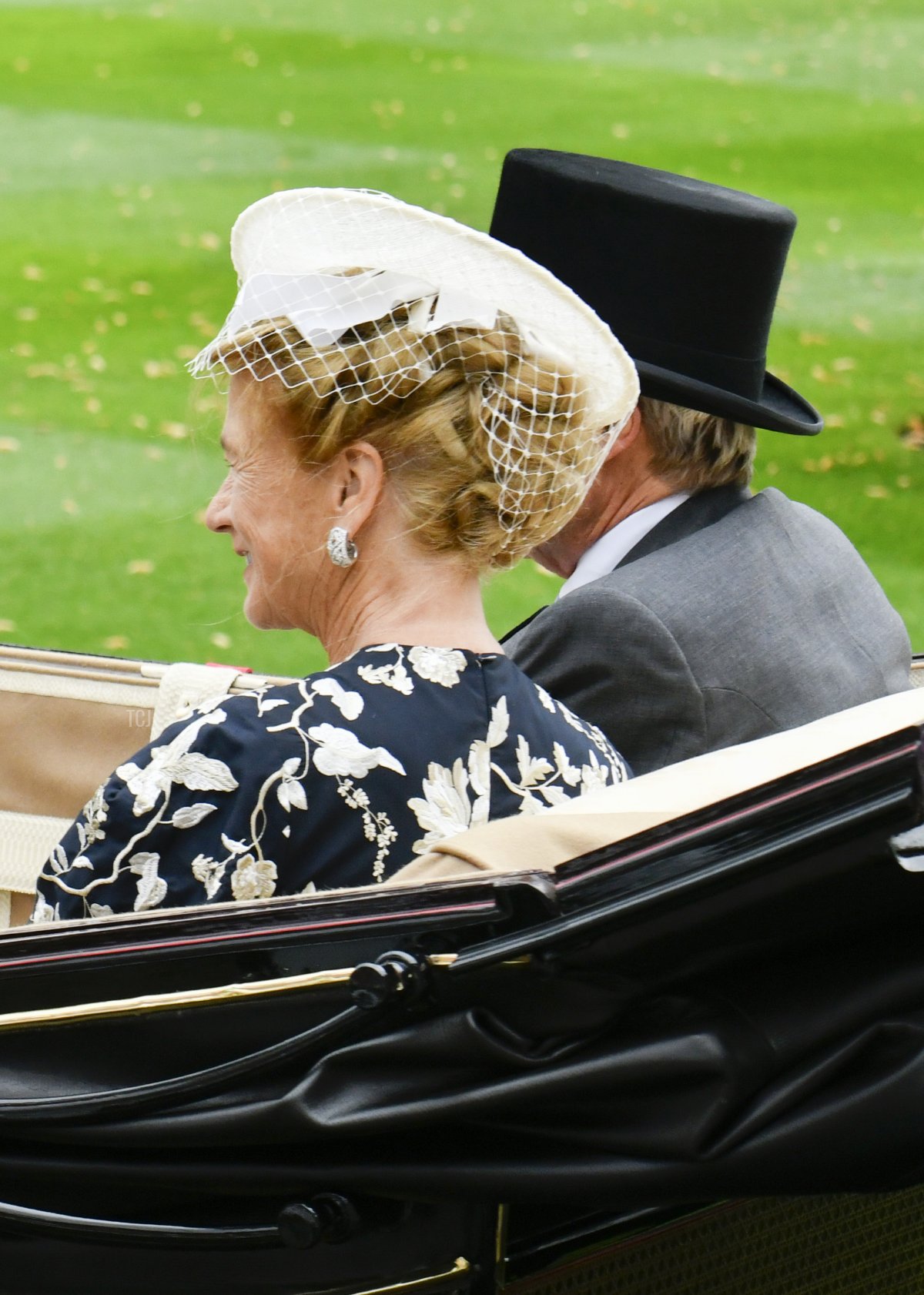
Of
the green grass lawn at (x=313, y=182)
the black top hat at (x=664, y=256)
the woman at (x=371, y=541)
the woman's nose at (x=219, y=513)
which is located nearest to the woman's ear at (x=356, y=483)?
the woman at (x=371, y=541)

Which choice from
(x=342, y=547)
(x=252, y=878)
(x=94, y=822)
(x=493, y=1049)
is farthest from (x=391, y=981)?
(x=342, y=547)

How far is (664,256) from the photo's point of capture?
2883mm

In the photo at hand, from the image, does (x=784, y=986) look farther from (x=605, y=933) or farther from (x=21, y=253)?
(x=21, y=253)

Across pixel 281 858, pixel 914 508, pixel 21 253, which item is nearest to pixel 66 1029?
pixel 281 858

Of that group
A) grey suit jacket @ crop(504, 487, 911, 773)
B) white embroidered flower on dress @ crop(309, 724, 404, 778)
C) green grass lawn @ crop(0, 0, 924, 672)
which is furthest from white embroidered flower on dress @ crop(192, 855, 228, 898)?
green grass lawn @ crop(0, 0, 924, 672)

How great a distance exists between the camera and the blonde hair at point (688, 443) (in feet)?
9.04

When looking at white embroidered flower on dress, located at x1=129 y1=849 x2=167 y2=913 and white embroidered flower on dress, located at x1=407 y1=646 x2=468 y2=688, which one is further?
white embroidered flower on dress, located at x1=407 y1=646 x2=468 y2=688

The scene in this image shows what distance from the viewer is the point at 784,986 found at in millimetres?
1309

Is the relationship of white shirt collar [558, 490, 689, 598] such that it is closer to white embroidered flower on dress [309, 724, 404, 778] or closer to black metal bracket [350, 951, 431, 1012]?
white embroidered flower on dress [309, 724, 404, 778]

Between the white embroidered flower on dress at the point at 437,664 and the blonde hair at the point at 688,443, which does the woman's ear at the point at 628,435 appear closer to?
the blonde hair at the point at 688,443

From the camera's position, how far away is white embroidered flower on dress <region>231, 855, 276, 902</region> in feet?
5.31

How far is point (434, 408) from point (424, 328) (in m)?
0.08

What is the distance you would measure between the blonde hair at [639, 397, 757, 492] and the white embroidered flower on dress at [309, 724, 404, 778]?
1.22m

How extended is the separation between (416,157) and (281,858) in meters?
13.0
